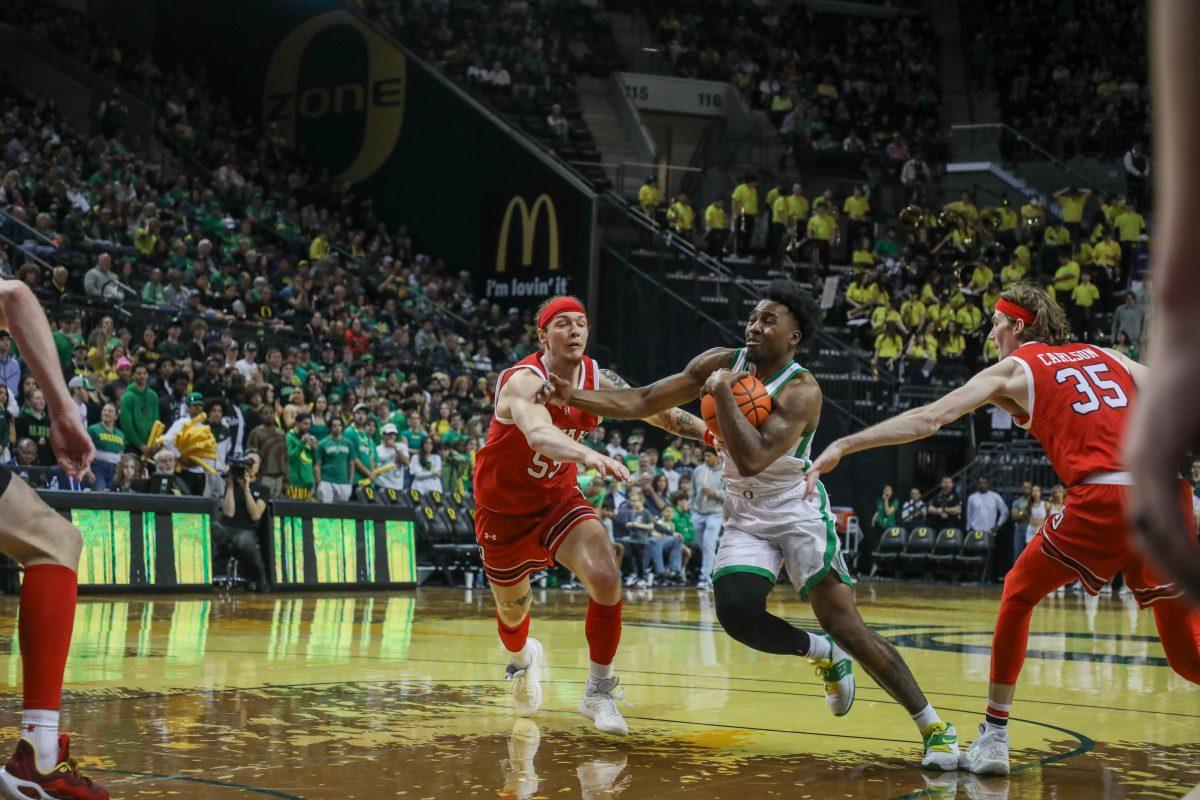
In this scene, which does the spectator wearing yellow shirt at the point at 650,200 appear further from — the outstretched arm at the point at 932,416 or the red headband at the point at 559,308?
the outstretched arm at the point at 932,416

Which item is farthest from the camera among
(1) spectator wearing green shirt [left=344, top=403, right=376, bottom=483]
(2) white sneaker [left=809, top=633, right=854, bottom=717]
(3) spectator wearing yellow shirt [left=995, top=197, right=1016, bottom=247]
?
(3) spectator wearing yellow shirt [left=995, top=197, right=1016, bottom=247]

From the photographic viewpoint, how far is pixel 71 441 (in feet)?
12.5

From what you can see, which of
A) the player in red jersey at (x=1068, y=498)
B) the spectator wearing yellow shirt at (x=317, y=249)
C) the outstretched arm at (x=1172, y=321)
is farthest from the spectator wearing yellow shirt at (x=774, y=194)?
the outstretched arm at (x=1172, y=321)

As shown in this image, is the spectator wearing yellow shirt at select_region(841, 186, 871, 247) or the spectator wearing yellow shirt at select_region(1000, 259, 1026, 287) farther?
the spectator wearing yellow shirt at select_region(841, 186, 871, 247)

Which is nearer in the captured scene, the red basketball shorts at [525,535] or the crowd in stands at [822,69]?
the red basketball shorts at [525,535]

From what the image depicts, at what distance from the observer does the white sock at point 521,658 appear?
6.68 metres

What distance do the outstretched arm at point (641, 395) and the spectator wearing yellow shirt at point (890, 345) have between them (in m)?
19.0

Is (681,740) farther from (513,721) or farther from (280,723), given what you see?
(280,723)

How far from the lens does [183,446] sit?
49.9 ft

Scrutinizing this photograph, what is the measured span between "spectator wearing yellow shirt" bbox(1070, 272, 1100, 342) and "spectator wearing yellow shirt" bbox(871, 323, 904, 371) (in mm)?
3490

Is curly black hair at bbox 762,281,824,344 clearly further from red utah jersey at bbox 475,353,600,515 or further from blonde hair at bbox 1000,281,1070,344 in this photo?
red utah jersey at bbox 475,353,600,515

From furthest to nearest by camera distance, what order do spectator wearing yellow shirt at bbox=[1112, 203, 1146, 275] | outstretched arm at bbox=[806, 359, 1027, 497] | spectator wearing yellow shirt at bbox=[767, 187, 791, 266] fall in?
spectator wearing yellow shirt at bbox=[767, 187, 791, 266]
spectator wearing yellow shirt at bbox=[1112, 203, 1146, 275]
outstretched arm at bbox=[806, 359, 1027, 497]

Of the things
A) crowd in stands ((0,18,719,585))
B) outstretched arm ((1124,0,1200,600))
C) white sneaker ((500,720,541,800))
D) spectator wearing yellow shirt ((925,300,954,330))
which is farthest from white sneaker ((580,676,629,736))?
spectator wearing yellow shirt ((925,300,954,330))

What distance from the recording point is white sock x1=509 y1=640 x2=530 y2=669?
668 cm
